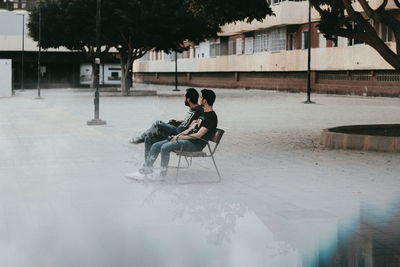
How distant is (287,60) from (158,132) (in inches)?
1892

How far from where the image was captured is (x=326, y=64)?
5259 cm

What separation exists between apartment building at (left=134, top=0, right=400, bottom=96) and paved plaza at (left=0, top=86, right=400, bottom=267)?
2163 cm

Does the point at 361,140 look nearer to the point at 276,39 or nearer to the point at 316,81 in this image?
the point at 316,81

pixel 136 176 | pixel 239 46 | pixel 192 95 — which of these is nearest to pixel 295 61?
pixel 239 46

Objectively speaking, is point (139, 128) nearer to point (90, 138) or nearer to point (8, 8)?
point (90, 138)

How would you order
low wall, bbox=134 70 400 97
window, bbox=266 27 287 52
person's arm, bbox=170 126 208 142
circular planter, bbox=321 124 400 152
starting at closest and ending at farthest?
person's arm, bbox=170 126 208 142 → circular planter, bbox=321 124 400 152 → low wall, bbox=134 70 400 97 → window, bbox=266 27 287 52

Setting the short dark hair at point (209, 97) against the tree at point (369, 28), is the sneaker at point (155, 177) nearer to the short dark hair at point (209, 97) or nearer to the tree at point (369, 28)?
the short dark hair at point (209, 97)

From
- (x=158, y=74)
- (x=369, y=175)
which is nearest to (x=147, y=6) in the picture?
(x=369, y=175)

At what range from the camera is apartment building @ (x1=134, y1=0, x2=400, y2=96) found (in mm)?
47625

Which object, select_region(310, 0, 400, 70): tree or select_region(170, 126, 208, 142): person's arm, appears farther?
select_region(310, 0, 400, 70): tree

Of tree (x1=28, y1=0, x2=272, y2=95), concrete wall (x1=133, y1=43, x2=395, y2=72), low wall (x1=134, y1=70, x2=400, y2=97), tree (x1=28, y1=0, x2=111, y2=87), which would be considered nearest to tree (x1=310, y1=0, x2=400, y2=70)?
tree (x1=28, y1=0, x2=272, y2=95)

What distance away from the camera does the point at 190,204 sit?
9.22m

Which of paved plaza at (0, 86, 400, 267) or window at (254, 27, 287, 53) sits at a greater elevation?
Answer: window at (254, 27, 287, 53)

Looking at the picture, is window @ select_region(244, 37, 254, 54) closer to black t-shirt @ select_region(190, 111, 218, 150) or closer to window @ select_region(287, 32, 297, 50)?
window @ select_region(287, 32, 297, 50)
